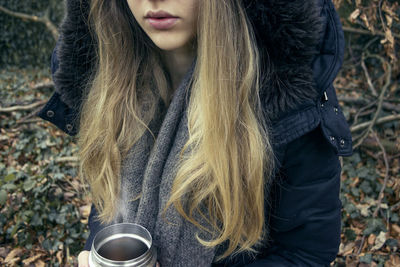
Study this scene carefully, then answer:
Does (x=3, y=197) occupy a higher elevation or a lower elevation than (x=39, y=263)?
higher

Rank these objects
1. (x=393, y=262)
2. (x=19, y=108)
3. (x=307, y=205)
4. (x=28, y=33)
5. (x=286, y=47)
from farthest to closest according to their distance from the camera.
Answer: (x=28, y=33) < (x=19, y=108) < (x=393, y=262) < (x=307, y=205) < (x=286, y=47)

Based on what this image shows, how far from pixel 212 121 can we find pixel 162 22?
0.39 metres

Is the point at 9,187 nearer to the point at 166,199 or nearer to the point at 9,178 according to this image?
the point at 9,178

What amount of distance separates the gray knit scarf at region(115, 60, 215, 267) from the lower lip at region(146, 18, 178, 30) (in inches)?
9.0

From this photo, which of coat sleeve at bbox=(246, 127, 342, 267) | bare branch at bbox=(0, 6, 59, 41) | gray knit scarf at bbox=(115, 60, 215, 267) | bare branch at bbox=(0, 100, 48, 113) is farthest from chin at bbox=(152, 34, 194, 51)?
bare branch at bbox=(0, 6, 59, 41)

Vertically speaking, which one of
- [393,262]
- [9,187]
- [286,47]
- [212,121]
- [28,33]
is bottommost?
[393,262]

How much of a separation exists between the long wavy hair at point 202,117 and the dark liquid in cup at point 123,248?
0.21 meters

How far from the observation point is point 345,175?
9.89 ft

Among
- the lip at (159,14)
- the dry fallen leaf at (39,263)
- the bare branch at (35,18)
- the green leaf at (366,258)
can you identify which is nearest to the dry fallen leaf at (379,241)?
the green leaf at (366,258)

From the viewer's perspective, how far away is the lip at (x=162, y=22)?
116 cm

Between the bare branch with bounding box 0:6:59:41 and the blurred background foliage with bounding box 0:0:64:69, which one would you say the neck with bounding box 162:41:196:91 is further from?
the blurred background foliage with bounding box 0:0:64:69

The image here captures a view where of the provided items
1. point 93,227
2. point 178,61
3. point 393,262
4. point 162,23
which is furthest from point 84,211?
point 393,262

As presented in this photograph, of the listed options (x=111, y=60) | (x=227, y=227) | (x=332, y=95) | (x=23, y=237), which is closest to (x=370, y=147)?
(x=332, y=95)

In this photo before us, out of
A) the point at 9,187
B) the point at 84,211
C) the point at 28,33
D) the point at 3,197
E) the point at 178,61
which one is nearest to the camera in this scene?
the point at 178,61
